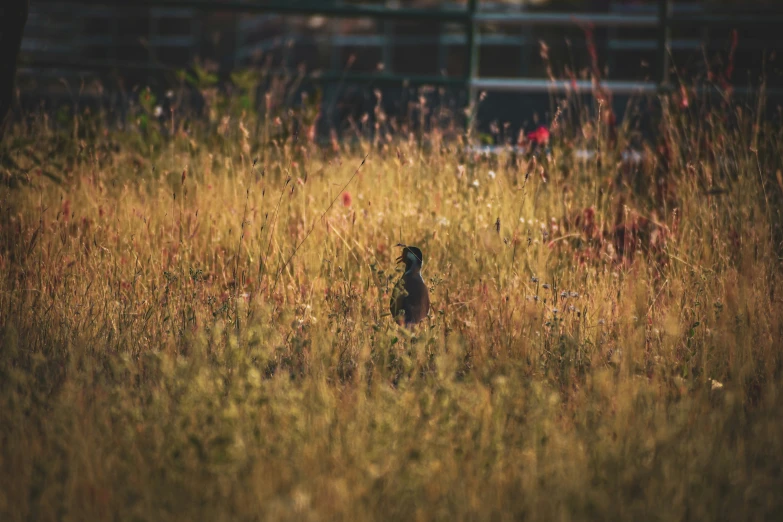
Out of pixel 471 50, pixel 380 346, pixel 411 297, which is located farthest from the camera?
pixel 471 50

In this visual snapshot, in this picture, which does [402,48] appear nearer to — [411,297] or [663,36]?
[663,36]

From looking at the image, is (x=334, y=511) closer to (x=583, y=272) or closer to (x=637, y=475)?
(x=637, y=475)

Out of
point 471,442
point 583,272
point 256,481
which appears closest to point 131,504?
point 256,481

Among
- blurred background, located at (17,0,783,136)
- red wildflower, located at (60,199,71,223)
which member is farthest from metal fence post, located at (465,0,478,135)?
red wildflower, located at (60,199,71,223)

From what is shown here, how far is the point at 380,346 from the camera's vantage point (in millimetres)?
2941

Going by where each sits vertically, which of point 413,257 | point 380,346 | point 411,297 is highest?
point 413,257

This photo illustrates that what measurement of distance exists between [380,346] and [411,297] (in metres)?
0.22

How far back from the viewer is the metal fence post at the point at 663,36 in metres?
5.55

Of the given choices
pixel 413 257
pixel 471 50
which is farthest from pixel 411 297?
pixel 471 50

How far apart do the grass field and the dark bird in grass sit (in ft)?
0.20

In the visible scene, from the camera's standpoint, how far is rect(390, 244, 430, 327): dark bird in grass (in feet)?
9.99

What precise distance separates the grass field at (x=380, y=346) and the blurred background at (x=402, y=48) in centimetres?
76

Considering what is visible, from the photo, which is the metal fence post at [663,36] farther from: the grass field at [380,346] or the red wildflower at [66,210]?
the red wildflower at [66,210]

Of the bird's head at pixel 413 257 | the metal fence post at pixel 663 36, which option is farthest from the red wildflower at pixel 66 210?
the metal fence post at pixel 663 36
